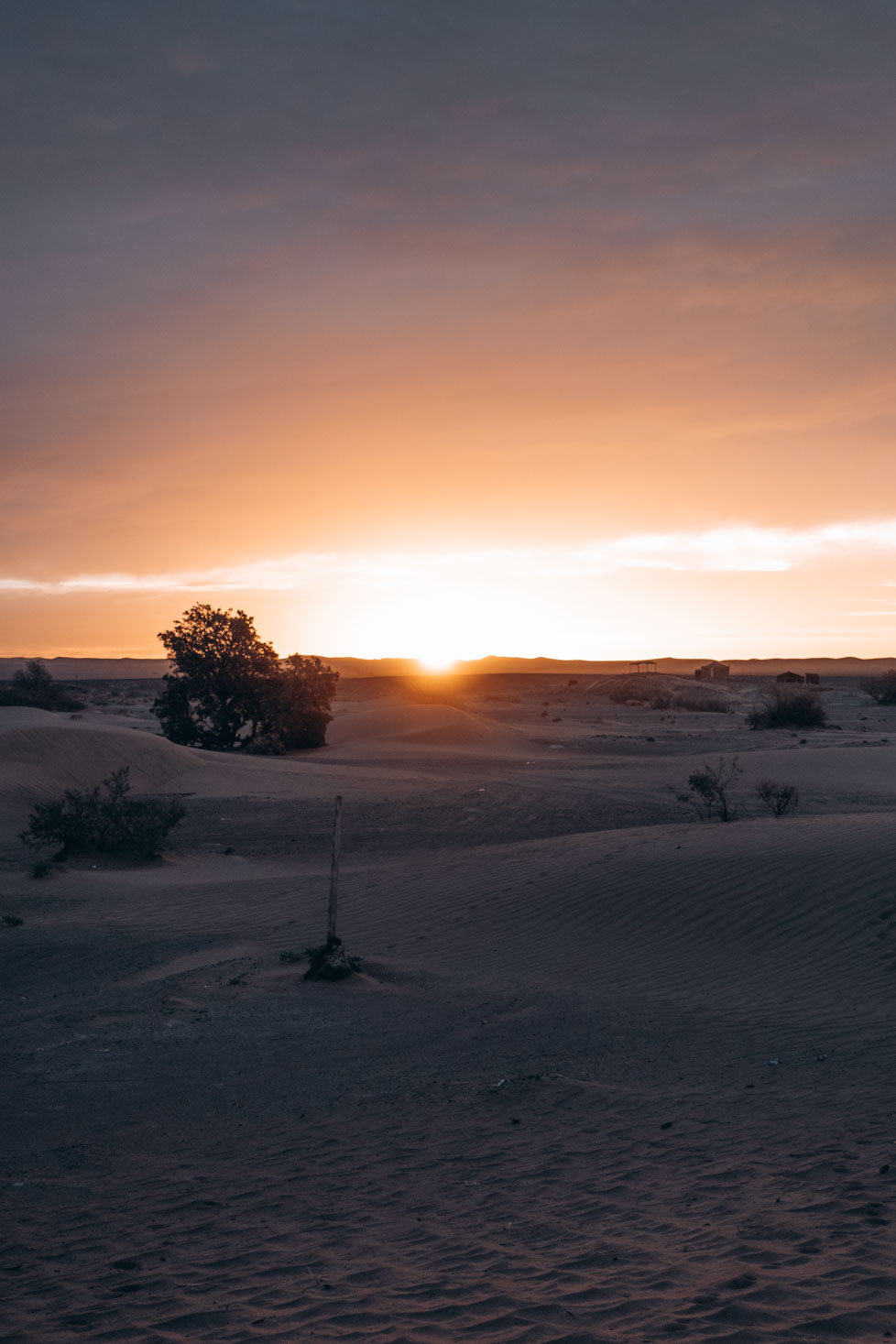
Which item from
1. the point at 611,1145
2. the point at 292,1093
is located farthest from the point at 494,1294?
the point at 292,1093

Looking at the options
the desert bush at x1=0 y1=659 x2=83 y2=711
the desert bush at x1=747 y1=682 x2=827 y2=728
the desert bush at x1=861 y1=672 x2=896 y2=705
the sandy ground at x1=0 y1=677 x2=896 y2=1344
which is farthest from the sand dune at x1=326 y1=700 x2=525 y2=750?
the desert bush at x1=861 y1=672 x2=896 y2=705

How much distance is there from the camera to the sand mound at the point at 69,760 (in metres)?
24.5

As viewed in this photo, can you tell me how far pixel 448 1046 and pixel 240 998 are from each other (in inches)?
97.8

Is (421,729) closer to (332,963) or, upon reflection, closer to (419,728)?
(419,728)

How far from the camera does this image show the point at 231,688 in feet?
130

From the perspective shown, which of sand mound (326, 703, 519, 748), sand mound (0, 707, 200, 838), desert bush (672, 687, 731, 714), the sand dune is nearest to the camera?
sand mound (0, 707, 200, 838)

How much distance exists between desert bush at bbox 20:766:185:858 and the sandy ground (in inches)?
28.3

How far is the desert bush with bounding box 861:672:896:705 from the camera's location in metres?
68.4

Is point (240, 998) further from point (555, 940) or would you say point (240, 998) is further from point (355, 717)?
point (355, 717)

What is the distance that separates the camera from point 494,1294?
462 centimetres

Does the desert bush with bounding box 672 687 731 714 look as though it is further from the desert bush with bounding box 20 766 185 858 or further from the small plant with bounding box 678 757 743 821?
the desert bush with bounding box 20 766 185 858

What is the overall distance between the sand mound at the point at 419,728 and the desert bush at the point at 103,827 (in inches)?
885

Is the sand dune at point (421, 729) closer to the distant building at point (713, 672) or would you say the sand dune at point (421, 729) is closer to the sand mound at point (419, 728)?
the sand mound at point (419, 728)

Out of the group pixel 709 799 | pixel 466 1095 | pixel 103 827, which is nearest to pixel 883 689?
pixel 709 799
